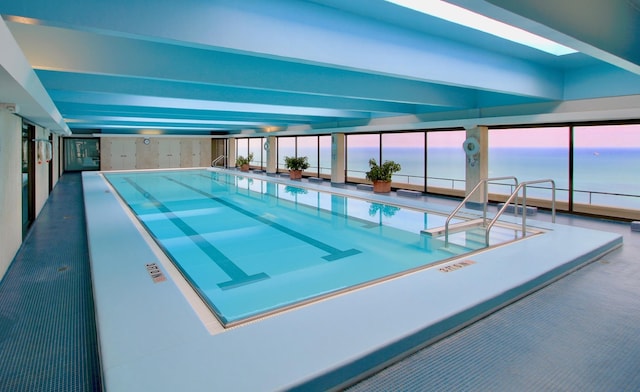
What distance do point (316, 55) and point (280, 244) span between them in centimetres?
309

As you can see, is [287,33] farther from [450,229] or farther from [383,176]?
[383,176]

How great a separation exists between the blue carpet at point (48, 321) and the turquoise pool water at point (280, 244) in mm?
832

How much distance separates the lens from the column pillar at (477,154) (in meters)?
8.44

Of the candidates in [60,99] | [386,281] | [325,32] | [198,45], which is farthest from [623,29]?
[60,99]

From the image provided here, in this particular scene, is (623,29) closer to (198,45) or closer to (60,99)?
(198,45)

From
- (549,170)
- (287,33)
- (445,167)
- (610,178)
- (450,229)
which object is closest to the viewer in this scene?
(287,33)

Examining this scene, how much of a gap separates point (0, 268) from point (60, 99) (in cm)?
374

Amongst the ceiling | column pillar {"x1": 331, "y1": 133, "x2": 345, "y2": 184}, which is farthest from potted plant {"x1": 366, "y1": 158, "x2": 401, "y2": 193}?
the ceiling

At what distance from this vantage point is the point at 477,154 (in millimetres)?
8516

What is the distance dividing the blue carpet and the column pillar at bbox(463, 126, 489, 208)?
755 cm

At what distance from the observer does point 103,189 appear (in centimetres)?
1057

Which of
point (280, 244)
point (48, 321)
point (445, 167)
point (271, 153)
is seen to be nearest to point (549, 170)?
point (445, 167)

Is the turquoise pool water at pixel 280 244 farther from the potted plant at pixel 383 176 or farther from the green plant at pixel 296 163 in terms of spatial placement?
the green plant at pixel 296 163

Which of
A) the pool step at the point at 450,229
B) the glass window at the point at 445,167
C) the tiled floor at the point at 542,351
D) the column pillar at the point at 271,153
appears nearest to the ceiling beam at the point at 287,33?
the pool step at the point at 450,229
